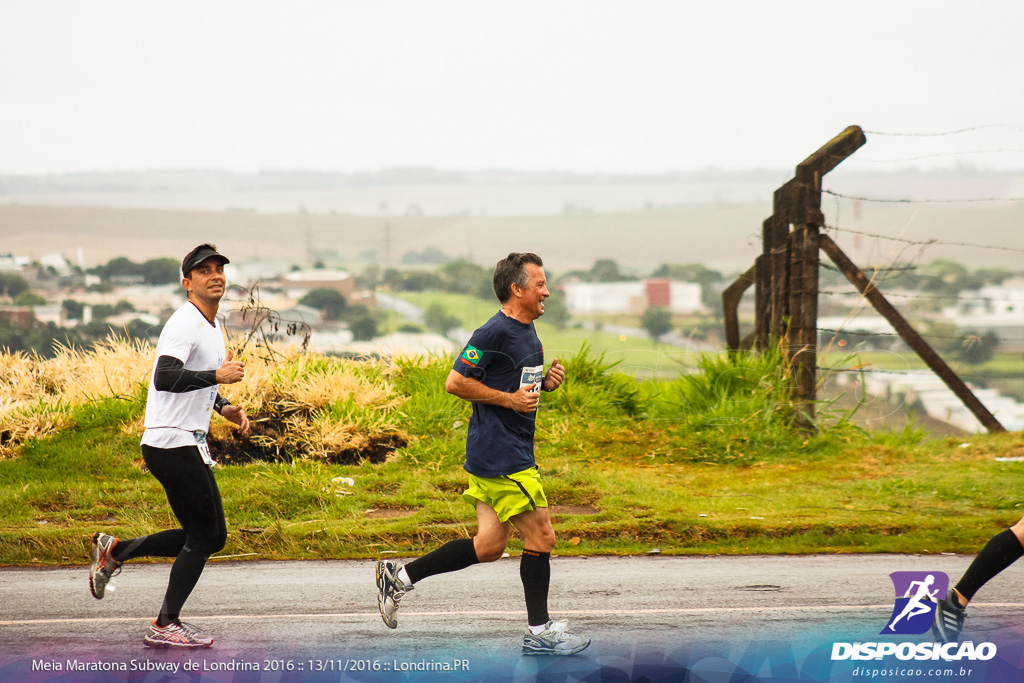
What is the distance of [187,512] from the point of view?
16.8ft

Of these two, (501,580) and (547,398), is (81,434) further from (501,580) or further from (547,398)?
(501,580)

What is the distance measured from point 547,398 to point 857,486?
3912 millimetres

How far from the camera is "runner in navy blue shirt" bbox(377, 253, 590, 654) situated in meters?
4.91

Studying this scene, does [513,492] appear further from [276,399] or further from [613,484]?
[276,399]

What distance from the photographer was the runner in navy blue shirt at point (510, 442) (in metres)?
4.91

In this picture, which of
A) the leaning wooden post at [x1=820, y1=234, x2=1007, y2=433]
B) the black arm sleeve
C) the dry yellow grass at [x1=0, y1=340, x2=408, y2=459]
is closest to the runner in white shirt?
the black arm sleeve

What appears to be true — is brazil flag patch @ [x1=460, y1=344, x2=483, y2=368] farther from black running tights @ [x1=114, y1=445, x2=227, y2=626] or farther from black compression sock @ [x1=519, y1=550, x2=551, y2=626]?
black running tights @ [x1=114, y1=445, x2=227, y2=626]

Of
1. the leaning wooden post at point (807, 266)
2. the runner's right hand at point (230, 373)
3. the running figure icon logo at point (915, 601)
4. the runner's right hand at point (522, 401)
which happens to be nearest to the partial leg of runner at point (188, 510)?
the runner's right hand at point (230, 373)

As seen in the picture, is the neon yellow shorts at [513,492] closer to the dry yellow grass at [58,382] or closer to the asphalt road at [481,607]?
the asphalt road at [481,607]

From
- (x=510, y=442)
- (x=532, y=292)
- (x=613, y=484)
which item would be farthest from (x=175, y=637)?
(x=613, y=484)

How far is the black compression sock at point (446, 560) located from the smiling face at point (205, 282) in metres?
1.83

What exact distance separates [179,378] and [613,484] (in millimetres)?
5203

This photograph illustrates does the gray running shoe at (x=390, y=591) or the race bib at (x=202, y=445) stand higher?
the race bib at (x=202, y=445)

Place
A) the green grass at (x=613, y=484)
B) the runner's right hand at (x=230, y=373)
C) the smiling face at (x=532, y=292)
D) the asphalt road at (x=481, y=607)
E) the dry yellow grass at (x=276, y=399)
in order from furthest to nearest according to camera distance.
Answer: the dry yellow grass at (x=276, y=399), the green grass at (x=613, y=484), the asphalt road at (x=481, y=607), the smiling face at (x=532, y=292), the runner's right hand at (x=230, y=373)
